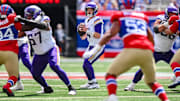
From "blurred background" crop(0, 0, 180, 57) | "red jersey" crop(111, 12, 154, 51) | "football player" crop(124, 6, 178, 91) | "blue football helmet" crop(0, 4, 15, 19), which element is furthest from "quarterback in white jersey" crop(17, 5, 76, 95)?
"blurred background" crop(0, 0, 180, 57)

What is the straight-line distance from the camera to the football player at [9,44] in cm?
783

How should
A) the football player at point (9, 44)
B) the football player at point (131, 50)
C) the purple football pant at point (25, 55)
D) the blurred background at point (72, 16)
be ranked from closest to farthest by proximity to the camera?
the football player at point (131, 50), the football player at point (9, 44), the purple football pant at point (25, 55), the blurred background at point (72, 16)

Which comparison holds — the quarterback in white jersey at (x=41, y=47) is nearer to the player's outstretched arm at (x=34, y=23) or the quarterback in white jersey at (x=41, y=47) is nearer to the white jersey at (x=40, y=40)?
the white jersey at (x=40, y=40)

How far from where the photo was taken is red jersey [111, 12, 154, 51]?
635 cm

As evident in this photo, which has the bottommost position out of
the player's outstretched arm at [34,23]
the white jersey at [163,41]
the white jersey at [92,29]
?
the white jersey at [163,41]

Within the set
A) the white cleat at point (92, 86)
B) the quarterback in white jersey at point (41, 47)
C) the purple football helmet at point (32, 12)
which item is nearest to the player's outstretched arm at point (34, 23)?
the quarterback in white jersey at point (41, 47)

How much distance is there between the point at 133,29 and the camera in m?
6.43

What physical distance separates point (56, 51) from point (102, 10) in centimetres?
1282

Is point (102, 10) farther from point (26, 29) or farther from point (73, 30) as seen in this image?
point (26, 29)

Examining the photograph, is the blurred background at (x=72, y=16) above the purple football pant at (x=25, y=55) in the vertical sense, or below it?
below

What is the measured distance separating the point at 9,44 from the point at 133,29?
2.56 meters

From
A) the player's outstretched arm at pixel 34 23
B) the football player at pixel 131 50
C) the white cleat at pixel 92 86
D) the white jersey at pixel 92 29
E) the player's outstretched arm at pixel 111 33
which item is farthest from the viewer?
the white jersey at pixel 92 29

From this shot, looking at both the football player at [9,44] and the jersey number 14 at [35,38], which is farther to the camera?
the jersey number 14 at [35,38]

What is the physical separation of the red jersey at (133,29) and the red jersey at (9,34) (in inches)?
89.2
